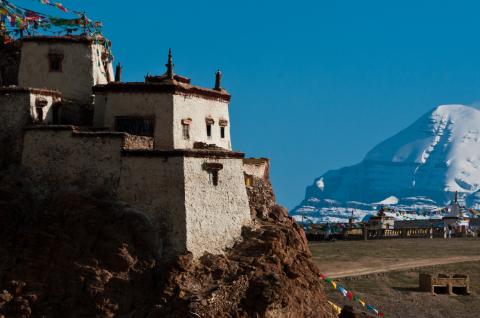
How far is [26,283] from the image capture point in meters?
50.2

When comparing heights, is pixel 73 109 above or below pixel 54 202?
above

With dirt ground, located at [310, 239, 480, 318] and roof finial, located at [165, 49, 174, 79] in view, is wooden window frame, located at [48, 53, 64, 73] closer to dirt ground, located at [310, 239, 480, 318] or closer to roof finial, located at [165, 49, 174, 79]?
roof finial, located at [165, 49, 174, 79]

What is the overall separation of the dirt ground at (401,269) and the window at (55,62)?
2491 cm

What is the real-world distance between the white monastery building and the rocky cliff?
98 centimetres

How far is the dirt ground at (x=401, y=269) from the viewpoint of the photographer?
74.4 m

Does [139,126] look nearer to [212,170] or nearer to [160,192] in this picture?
[212,170]

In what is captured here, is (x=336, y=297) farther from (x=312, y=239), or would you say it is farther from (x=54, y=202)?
(x=312, y=239)

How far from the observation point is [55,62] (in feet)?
192

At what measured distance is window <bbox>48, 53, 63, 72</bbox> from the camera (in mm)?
58562

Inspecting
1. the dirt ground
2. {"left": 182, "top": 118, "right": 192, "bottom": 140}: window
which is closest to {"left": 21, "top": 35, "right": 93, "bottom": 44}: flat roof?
{"left": 182, "top": 118, "right": 192, "bottom": 140}: window

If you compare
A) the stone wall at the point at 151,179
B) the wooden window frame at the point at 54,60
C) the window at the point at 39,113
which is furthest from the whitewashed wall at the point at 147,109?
the wooden window frame at the point at 54,60

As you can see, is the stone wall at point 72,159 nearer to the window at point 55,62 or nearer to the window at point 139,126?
the window at point 139,126

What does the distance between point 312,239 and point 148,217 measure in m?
72.0

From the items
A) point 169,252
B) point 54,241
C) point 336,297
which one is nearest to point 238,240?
point 169,252
